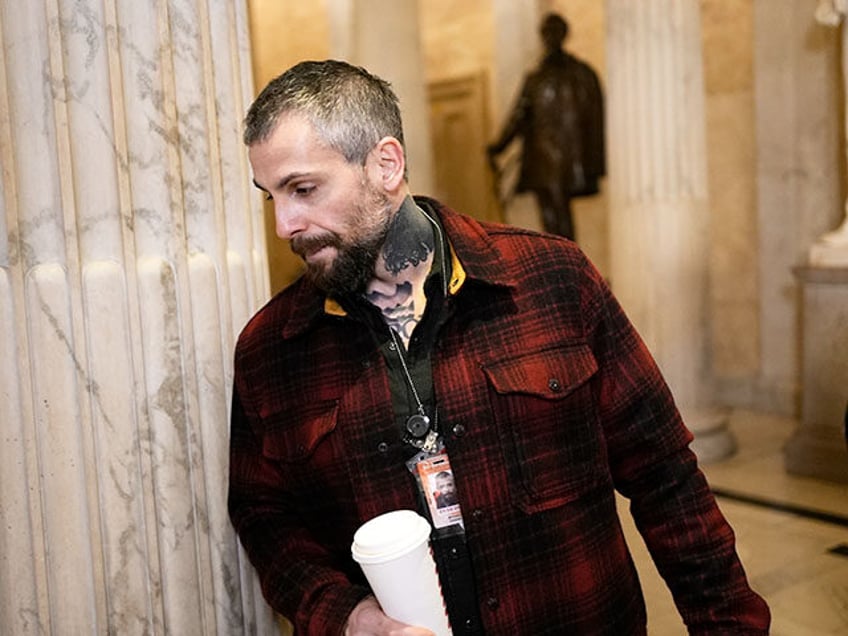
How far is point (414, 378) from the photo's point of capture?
1922 millimetres

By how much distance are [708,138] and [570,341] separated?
281 inches

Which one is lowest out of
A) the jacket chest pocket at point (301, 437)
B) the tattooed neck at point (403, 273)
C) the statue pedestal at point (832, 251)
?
the jacket chest pocket at point (301, 437)

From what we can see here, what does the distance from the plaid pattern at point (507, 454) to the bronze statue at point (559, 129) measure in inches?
282

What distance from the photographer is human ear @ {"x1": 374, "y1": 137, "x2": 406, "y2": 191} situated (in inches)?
73.9

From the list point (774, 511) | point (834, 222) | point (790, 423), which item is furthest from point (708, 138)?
point (774, 511)

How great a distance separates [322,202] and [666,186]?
5.27 meters

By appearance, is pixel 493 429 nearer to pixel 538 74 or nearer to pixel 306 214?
pixel 306 214

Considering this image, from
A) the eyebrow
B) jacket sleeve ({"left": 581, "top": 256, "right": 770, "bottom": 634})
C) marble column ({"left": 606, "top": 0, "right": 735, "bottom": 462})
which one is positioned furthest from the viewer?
marble column ({"left": 606, "top": 0, "right": 735, "bottom": 462})

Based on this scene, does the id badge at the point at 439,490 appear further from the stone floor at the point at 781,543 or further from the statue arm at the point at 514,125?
the statue arm at the point at 514,125

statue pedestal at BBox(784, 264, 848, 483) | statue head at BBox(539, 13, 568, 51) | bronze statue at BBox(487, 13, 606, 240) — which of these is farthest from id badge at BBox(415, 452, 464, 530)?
statue head at BBox(539, 13, 568, 51)

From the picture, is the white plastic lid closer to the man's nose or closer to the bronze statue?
the man's nose

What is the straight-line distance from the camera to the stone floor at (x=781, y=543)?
4242 millimetres

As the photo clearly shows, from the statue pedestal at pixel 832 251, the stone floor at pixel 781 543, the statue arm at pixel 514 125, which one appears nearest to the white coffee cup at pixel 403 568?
the stone floor at pixel 781 543

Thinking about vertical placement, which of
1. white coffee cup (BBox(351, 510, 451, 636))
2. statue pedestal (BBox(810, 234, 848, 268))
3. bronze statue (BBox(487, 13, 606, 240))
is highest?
bronze statue (BBox(487, 13, 606, 240))
